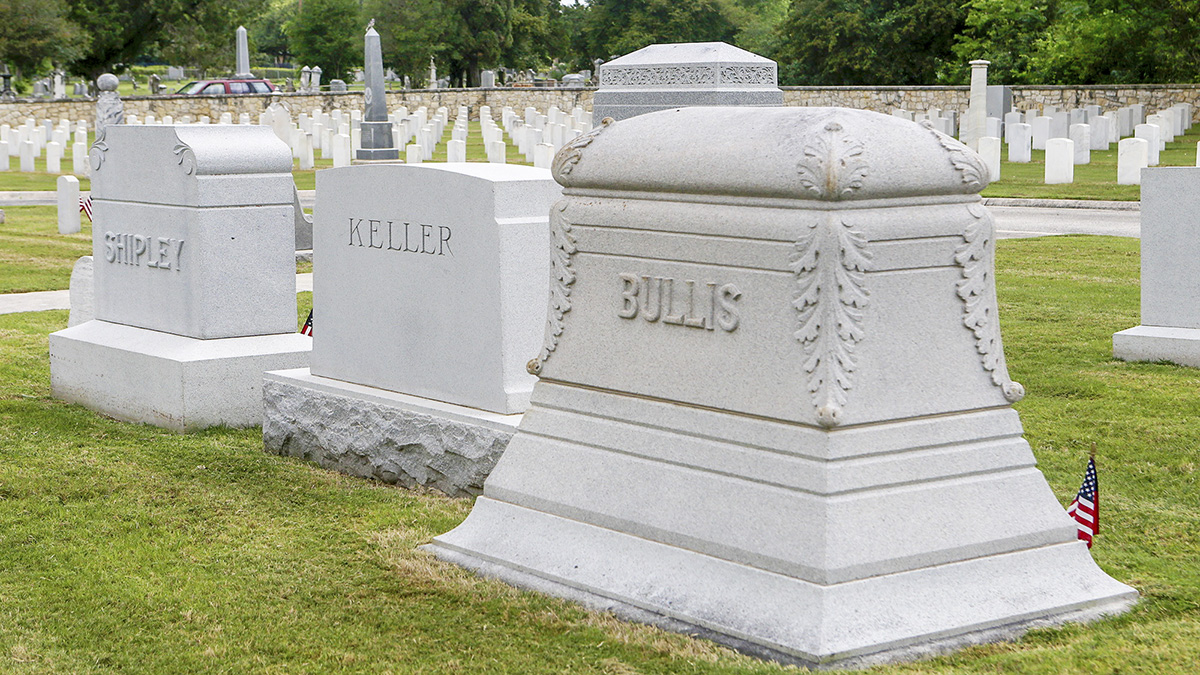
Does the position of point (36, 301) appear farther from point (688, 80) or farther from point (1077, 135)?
point (1077, 135)

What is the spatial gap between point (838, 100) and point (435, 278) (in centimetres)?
3765

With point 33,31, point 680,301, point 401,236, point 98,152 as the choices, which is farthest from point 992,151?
point 33,31

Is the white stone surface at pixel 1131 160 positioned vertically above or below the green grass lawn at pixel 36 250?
above

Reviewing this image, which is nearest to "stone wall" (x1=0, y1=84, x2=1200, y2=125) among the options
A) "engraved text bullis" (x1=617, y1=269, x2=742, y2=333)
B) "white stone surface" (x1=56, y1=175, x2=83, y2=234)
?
"white stone surface" (x1=56, y1=175, x2=83, y2=234)

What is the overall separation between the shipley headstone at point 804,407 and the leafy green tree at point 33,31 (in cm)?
4472

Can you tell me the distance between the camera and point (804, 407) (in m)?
3.89

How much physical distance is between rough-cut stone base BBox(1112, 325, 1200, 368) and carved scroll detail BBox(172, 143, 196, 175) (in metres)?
5.61

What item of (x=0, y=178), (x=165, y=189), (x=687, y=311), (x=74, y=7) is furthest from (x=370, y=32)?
(x=74, y=7)

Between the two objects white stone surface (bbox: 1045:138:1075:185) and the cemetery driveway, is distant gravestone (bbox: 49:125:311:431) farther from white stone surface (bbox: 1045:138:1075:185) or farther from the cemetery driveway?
white stone surface (bbox: 1045:138:1075:185)

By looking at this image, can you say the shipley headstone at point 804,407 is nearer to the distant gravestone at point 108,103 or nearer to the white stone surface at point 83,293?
the white stone surface at point 83,293

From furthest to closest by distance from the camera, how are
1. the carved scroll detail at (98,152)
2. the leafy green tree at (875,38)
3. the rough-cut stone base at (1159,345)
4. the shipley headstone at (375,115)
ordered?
1. the leafy green tree at (875,38)
2. the shipley headstone at (375,115)
3. the rough-cut stone base at (1159,345)
4. the carved scroll detail at (98,152)

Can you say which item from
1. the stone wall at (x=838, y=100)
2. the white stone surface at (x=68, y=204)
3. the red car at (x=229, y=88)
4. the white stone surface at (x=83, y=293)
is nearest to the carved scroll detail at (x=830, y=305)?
the white stone surface at (x=83, y=293)

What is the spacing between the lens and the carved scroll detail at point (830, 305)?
380 centimetres

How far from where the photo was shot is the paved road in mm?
16375
